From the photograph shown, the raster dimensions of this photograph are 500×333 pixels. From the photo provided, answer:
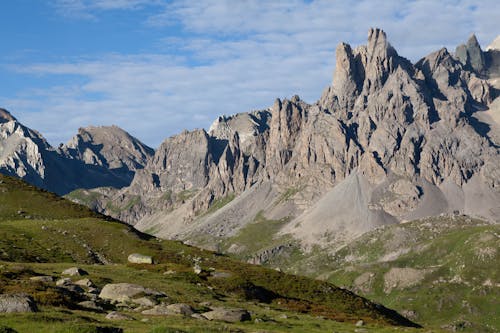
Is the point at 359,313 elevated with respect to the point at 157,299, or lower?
lower

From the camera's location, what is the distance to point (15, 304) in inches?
1501

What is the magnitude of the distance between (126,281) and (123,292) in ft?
34.7

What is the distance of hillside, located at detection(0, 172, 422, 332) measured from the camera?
42562 millimetres

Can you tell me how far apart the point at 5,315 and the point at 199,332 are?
1169cm

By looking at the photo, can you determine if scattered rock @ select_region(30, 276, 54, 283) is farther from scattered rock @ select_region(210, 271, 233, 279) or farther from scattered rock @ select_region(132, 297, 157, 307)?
scattered rock @ select_region(210, 271, 233, 279)

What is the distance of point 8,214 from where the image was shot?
125 m

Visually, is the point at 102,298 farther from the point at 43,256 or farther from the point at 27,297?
the point at 43,256

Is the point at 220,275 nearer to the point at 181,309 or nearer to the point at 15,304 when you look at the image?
the point at 181,309

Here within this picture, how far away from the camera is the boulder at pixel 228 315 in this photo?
49188mm

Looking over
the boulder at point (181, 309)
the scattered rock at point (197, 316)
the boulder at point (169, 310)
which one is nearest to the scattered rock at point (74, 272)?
the boulder at point (169, 310)

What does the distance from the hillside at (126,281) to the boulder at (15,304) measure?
1.11m

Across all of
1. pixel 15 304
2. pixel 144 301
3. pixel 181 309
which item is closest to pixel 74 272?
pixel 144 301

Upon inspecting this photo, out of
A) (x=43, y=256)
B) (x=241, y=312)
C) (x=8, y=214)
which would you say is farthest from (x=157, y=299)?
(x=8, y=214)

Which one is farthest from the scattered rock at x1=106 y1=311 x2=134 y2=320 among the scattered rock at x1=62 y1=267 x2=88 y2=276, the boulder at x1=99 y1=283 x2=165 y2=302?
the scattered rock at x1=62 y1=267 x2=88 y2=276
